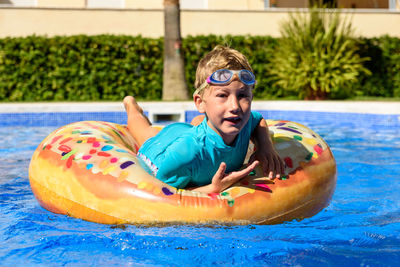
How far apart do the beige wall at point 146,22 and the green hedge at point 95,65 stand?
4.70ft

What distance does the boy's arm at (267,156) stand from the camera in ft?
11.1

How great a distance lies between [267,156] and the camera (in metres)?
3.39

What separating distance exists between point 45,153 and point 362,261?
240cm

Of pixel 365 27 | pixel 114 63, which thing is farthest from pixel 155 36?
pixel 365 27

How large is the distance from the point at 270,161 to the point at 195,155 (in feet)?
1.97

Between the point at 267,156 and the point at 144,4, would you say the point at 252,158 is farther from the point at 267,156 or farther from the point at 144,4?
the point at 144,4

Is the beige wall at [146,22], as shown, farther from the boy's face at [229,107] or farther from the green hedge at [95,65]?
the boy's face at [229,107]

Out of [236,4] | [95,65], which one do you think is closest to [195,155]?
[95,65]

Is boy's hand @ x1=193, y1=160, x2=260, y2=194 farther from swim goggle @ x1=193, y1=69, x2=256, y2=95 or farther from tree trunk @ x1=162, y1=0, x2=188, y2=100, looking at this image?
tree trunk @ x1=162, y1=0, x2=188, y2=100

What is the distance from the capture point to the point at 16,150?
6.77m

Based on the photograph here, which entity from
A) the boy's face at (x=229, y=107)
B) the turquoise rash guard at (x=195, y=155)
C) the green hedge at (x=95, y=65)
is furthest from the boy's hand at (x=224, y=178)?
the green hedge at (x=95, y=65)

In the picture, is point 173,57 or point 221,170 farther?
point 173,57

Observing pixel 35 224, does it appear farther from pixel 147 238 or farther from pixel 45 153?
pixel 147 238

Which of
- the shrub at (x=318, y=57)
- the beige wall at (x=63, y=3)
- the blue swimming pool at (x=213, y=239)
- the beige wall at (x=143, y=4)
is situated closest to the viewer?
the blue swimming pool at (x=213, y=239)
